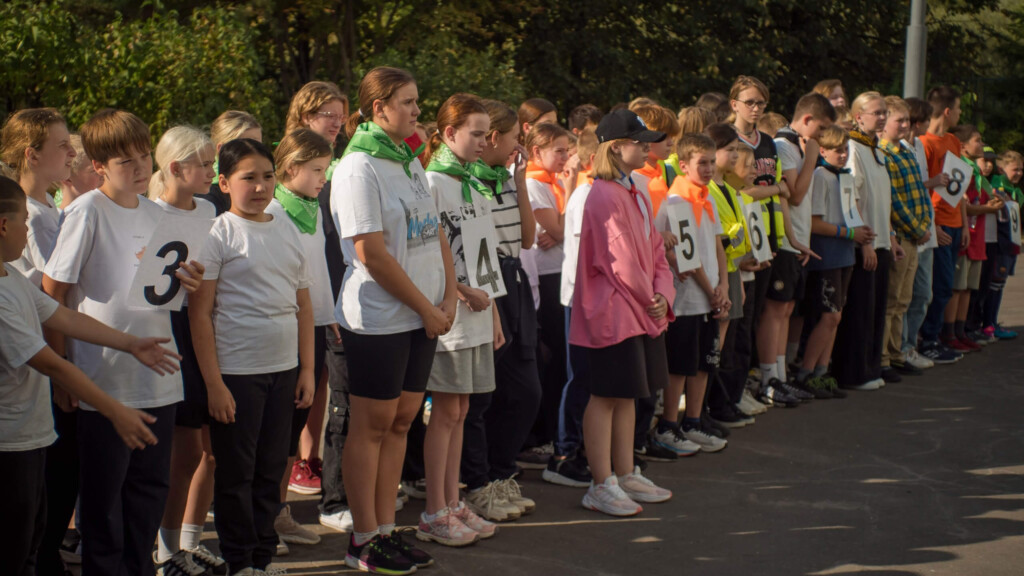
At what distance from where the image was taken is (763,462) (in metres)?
6.78

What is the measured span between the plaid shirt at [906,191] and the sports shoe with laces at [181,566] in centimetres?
638

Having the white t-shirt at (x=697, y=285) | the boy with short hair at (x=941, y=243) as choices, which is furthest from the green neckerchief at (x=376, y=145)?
the boy with short hair at (x=941, y=243)

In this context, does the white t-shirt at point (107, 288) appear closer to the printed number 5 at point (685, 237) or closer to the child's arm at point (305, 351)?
the child's arm at point (305, 351)

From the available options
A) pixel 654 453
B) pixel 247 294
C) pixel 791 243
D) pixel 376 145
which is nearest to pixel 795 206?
pixel 791 243

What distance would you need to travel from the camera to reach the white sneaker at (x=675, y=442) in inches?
272

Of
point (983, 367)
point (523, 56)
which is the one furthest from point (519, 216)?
point (523, 56)

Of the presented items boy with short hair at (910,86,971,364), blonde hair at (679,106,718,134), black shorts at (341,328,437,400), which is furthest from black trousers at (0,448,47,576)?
boy with short hair at (910,86,971,364)

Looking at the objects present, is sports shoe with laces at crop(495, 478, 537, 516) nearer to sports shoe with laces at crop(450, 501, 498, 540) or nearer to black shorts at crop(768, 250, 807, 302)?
sports shoe with laces at crop(450, 501, 498, 540)

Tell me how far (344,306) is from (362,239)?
348mm

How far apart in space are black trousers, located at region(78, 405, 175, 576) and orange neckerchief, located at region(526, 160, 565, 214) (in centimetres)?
308

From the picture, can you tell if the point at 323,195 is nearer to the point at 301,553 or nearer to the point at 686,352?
the point at 301,553

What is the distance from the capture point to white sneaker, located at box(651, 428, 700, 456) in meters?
6.92

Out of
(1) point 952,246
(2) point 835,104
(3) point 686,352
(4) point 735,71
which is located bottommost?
(3) point 686,352

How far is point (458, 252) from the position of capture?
5312 mm
